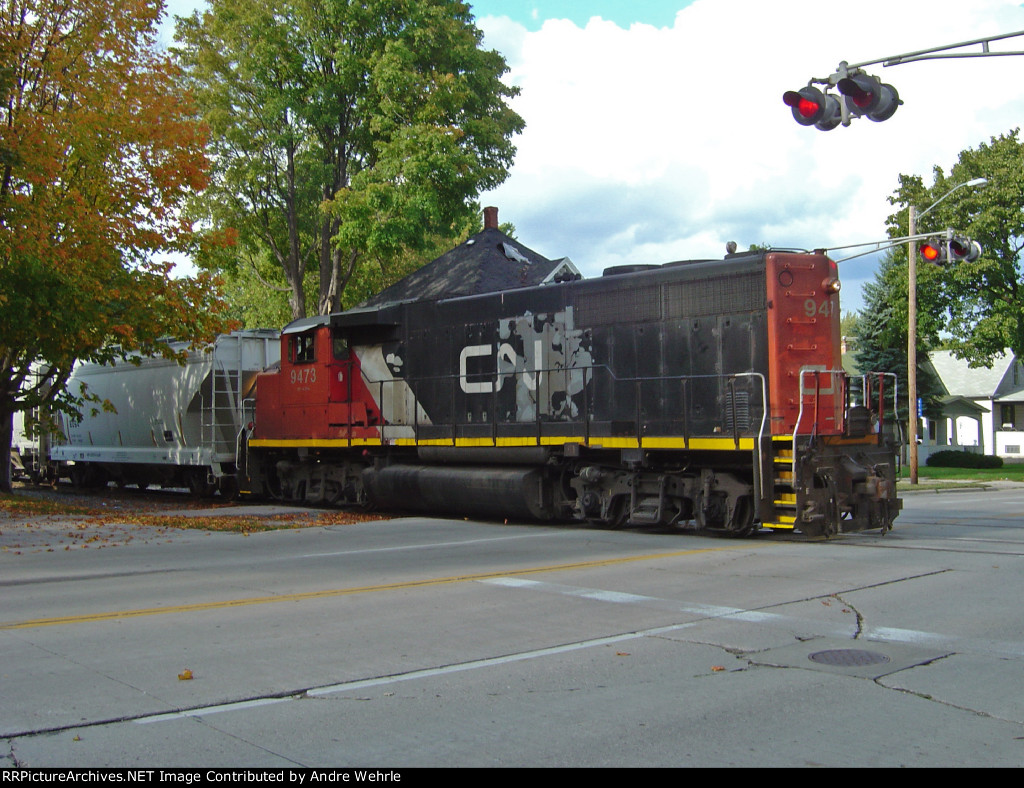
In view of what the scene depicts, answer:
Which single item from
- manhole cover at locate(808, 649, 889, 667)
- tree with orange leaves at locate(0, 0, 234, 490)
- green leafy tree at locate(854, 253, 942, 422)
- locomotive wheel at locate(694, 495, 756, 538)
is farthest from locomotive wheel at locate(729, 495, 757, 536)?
green leafy tree at locate(854, 253, 942, 422)

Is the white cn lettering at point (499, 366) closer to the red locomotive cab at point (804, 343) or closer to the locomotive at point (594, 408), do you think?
the locomotive at point (594, 408)

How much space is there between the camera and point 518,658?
6812 millimetres

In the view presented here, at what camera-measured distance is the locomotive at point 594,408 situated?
43.9 feet

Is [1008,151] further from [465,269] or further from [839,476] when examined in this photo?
[839,476]

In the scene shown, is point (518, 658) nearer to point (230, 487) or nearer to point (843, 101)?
point (843, 101)

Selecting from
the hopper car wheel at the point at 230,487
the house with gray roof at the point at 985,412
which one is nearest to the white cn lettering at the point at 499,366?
the hopper car wheel at the point at 230,487

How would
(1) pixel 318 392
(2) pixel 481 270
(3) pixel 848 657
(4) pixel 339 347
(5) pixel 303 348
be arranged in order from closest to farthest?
(3) pixel 848 657 → (4) pixel 339 347 → (1) pixel 318 392 → (5) pixel 303 348 → (2) pixel 481 270

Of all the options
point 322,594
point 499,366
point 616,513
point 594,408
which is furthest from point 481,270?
point 322,594

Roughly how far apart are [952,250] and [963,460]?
2542 centimetres

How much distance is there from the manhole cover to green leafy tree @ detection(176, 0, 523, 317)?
2169cm

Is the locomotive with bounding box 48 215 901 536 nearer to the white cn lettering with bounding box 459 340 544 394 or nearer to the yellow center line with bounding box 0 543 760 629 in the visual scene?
the white cn lettering with bounding box 459 340 544 394

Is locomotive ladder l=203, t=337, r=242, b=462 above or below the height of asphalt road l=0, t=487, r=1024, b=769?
above

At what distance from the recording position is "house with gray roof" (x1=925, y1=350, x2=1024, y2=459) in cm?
5384

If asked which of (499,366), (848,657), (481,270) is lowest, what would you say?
(848,657)
